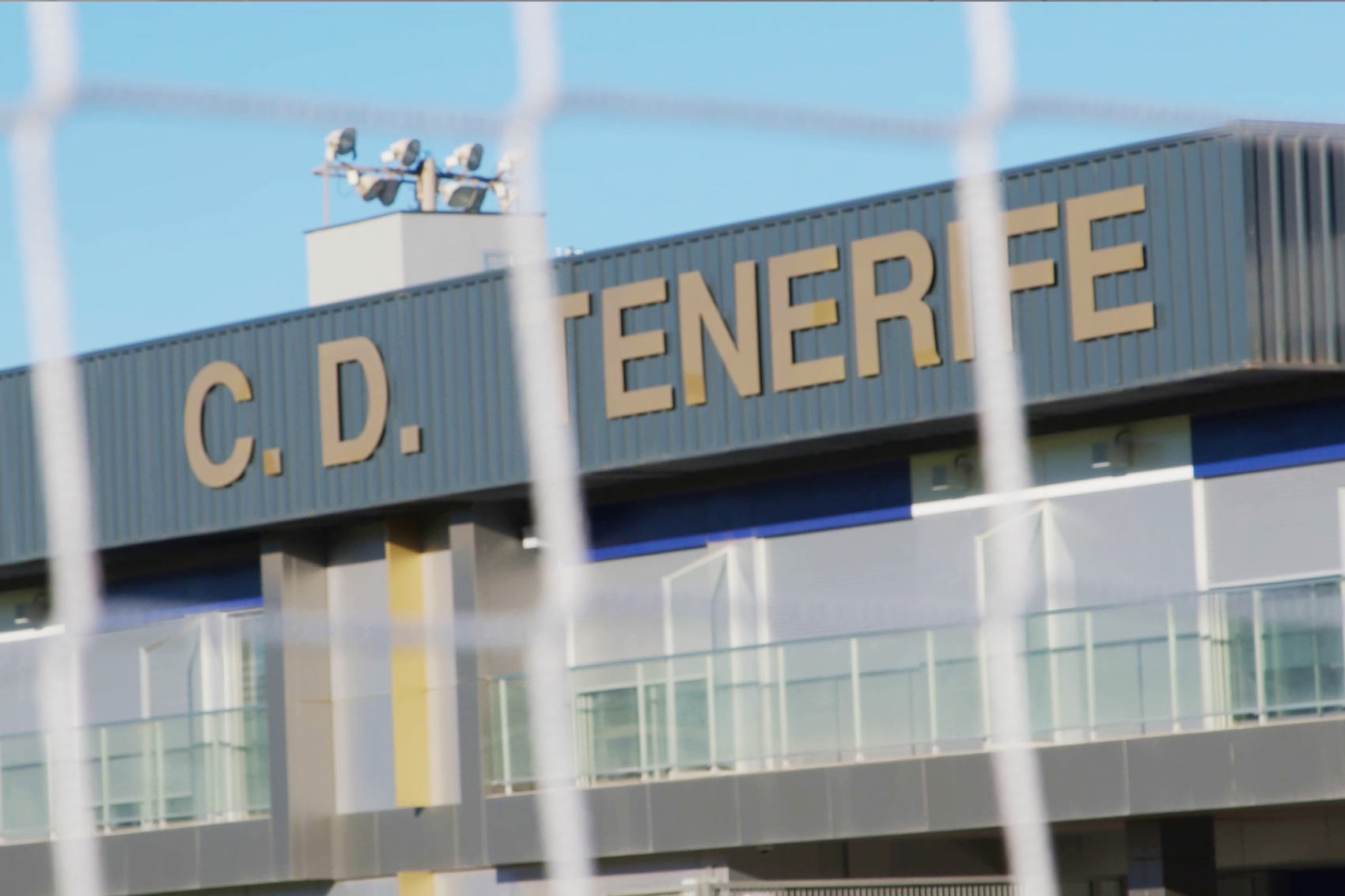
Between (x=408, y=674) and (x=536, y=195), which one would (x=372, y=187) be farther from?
(x=536, y=195)

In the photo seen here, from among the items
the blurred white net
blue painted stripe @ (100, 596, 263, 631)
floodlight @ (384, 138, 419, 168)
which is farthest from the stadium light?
the blurred white net

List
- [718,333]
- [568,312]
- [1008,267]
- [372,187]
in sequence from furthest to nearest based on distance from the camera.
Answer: [372,187] < [568,312] < [718,333] < [1008,267]

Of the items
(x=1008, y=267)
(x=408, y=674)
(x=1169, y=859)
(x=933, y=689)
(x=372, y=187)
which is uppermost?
(x=372, y=187)

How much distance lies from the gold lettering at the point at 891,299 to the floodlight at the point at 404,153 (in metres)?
15.3

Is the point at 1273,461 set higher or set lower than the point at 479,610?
higher

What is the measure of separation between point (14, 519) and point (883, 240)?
861cm

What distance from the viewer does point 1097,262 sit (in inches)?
631

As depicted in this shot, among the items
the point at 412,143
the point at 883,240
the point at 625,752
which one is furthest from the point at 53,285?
the point at 412,143

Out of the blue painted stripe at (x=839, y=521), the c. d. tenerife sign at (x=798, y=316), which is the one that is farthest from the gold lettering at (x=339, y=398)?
the blue painted stripe at (x=839, y=521)

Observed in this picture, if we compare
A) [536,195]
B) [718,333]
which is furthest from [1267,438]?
[536,195]

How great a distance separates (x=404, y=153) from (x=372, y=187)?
1057 mm

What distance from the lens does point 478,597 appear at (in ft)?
64.0

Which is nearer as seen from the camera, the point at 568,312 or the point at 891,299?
the point at 891,299

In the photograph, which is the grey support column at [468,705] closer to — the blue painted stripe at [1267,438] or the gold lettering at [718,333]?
the gold lettering at [718,333]
